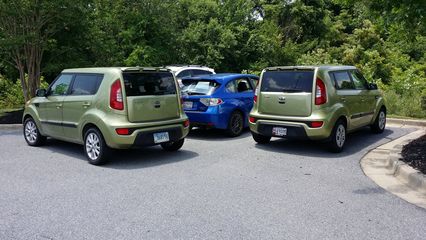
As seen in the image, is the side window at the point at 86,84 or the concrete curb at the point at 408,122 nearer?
the side window at the point at 86,84

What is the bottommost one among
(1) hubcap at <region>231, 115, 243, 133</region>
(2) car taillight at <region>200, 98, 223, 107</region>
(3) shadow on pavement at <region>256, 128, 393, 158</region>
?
(3) shadow on pavement at <region>256, 128, 393, 158</region>

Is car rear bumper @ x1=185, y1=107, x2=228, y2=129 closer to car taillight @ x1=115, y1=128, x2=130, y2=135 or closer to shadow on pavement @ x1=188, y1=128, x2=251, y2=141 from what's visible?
shadow on pavement @ x1=188, y1=128, x2=251, y2=141

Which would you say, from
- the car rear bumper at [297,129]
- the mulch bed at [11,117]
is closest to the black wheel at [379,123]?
the car rear bumper at [297,129]

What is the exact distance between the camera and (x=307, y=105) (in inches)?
314

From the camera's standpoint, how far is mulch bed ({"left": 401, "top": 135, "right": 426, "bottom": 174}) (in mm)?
6537

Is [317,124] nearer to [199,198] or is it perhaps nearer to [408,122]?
[199,198]

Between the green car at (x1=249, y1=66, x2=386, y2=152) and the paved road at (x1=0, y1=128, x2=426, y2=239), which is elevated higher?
the green car at (x1=249, y1=66, x2=386, y2=152)

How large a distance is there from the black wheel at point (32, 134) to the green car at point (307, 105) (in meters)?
4.64

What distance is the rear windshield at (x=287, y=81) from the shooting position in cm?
807

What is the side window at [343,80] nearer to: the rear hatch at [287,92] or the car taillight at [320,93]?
the car taillight at [320,93]

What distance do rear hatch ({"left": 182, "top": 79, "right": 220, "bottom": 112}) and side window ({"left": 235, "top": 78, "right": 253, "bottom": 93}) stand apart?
0.79m

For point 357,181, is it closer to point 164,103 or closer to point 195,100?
point 164,103

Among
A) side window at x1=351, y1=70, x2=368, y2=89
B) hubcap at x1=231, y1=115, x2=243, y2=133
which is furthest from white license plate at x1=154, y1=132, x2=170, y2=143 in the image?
side window at x1=351, y1=70, x2=368, y2=89

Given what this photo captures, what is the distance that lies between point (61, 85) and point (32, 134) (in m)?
1.55
